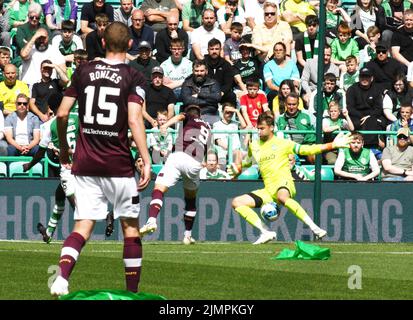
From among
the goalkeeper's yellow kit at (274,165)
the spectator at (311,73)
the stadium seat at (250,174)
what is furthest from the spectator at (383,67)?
the goalkeeper's yellow kit at (274,165)

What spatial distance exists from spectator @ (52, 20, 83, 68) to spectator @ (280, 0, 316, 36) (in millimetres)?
4197

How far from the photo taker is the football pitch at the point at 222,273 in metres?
12.7

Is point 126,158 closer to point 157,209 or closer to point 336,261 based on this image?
point 336,261

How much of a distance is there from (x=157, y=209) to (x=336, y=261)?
3.82 m

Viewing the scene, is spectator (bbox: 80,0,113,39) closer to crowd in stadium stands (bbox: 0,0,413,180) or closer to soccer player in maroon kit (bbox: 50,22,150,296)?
crowd in stadium stands (bbox: 0,0,413,180)

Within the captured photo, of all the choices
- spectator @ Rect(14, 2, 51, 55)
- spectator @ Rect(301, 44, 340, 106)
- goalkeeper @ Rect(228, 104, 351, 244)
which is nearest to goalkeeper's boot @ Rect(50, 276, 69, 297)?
goalkeeper @ Rect(228, 104, 351, 244)

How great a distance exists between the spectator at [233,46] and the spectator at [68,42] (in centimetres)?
283

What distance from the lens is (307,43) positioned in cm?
2562

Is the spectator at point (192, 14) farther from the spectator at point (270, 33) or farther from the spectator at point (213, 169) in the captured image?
the spectator at point (213, 169)

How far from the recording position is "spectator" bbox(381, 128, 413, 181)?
2275cm

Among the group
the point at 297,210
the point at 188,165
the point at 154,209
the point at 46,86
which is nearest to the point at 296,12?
the point at 46,86

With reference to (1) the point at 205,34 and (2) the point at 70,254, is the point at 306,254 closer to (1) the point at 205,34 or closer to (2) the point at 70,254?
(2) the point at 70,254

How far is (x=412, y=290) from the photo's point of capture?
13141 mm

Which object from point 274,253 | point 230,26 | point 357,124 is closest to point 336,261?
point 274,253
